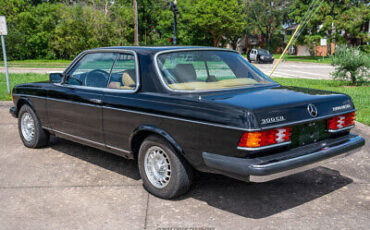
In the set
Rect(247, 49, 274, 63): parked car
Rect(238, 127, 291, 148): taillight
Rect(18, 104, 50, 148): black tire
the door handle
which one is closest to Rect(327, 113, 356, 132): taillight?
Rect(238, 127, 291, 148): taillight

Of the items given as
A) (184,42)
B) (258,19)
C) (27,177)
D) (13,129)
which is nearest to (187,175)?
(27,177)

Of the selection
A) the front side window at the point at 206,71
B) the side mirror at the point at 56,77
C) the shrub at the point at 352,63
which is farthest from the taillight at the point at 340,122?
the shrub at the point at 352,63

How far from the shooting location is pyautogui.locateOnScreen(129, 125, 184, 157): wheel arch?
386cm

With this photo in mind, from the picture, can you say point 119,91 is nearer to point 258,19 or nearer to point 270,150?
point 270,150

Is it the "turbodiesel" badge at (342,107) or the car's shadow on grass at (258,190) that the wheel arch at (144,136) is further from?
the "turbodiesel" badge at (342,107)

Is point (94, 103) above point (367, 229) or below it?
above

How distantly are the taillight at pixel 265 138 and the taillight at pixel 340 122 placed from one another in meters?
0.70

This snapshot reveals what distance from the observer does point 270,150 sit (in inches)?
138

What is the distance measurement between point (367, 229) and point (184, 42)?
50683mm

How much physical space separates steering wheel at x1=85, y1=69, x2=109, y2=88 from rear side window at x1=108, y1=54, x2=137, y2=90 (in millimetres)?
133

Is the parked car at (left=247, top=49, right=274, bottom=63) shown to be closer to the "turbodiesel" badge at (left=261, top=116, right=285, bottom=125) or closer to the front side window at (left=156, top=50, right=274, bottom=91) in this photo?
the front side window at (left=156, top=50, right=274, bottom=91)

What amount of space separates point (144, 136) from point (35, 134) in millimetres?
2535

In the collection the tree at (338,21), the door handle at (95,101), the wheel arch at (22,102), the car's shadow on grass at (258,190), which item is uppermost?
the tree at (338,21)

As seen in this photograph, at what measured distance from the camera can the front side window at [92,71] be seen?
4.86 m
